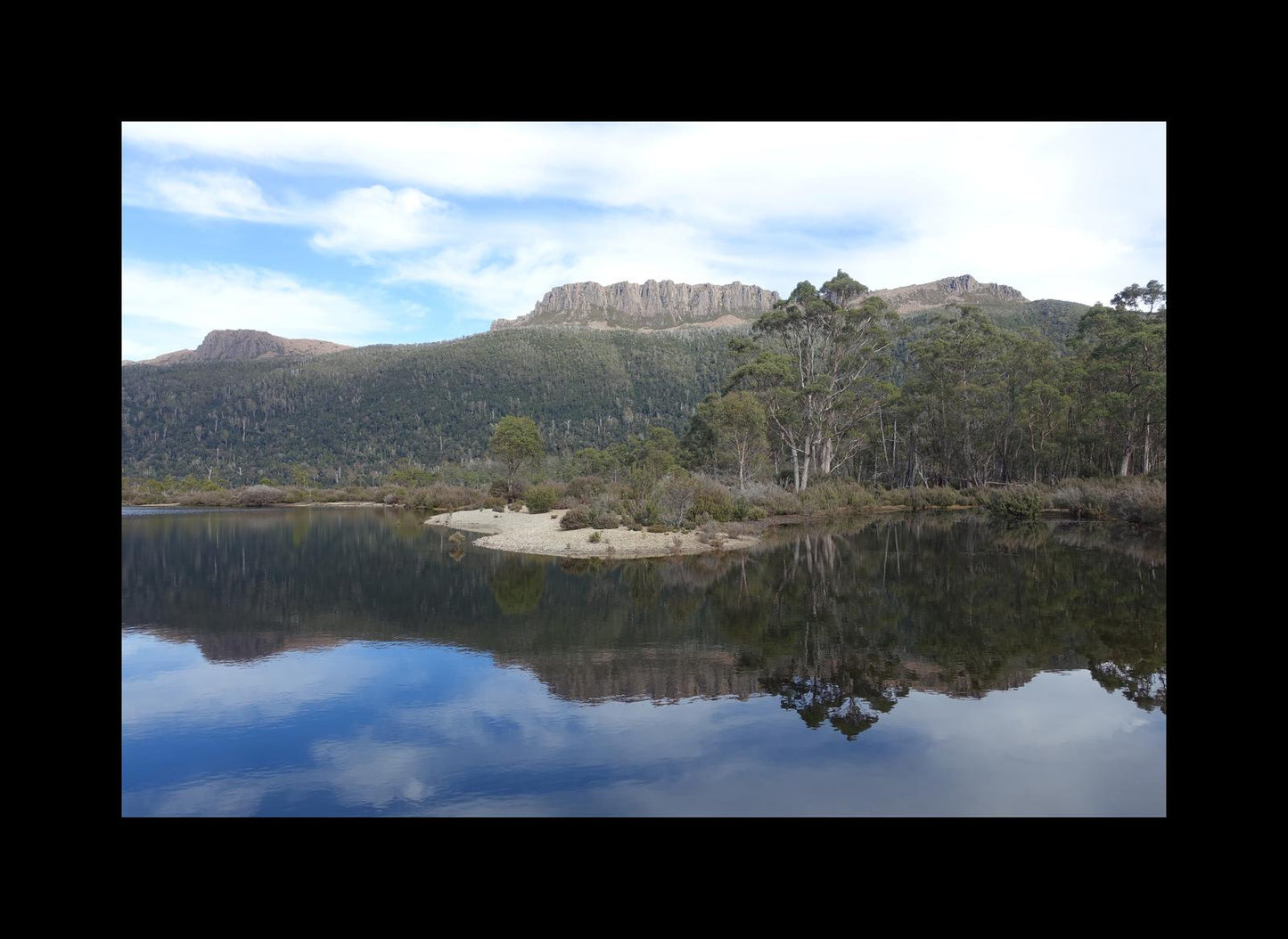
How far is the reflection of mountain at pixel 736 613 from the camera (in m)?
7.61

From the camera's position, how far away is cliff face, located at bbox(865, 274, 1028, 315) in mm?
104312

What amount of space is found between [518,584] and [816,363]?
2547 centimetres

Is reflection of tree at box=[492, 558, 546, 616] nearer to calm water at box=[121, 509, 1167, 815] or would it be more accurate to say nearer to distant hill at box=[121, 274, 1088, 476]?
calm water at box=[121, 509, 1167, 815]

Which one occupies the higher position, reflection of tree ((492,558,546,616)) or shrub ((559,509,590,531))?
shrub ((559,509,590,531))

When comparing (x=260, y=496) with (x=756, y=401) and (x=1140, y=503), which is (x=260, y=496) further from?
(x=1140, y=503)

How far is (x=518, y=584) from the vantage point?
13.9 metres

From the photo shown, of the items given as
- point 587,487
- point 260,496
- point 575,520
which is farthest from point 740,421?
point 260,496

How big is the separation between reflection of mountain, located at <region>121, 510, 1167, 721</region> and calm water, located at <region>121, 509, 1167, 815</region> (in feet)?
0.21

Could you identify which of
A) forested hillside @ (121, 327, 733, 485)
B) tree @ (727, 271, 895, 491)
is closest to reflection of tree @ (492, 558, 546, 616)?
tree @ (727, 271, 895, 491)
